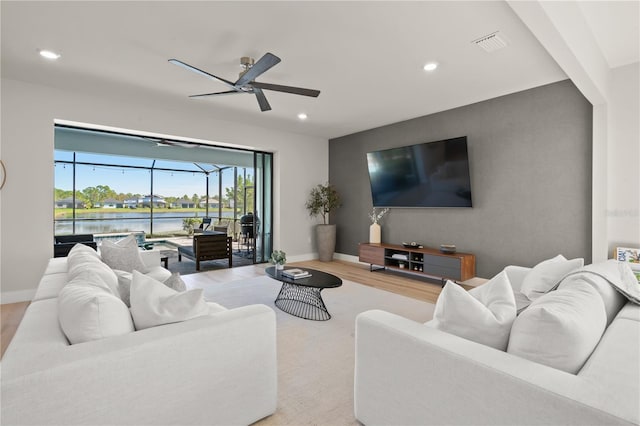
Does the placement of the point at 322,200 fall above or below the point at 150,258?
above

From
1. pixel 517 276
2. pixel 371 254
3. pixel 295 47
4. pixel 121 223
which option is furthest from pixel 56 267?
pixel 121 223

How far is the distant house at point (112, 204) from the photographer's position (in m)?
8.92

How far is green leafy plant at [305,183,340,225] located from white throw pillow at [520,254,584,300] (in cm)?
449

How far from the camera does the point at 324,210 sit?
6.82 m

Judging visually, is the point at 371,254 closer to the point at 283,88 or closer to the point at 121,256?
the point at 283,88

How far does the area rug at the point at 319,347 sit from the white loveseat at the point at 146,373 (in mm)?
259

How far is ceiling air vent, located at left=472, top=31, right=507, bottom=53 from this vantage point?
9.29ft

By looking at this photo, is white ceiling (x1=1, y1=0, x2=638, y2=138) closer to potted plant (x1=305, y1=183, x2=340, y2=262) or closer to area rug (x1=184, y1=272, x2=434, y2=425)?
potted plant (x1=305, y1=183, x2=340, y2=262)

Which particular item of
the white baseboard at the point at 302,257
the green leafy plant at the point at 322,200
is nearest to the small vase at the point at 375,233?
the green leafy plant at the point at 322,200

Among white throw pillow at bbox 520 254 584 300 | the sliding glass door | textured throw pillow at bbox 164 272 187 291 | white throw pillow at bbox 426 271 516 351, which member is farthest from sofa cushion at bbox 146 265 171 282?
white throw pillow at bbox 520 254 584 300

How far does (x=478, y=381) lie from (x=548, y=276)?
5.62ft

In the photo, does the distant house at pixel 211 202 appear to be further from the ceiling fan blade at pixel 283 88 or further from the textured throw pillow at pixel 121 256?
the ceiling fan blade at pixel 283 88

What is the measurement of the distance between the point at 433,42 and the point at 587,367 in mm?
2819

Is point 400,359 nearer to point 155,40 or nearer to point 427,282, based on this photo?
point 155,40
